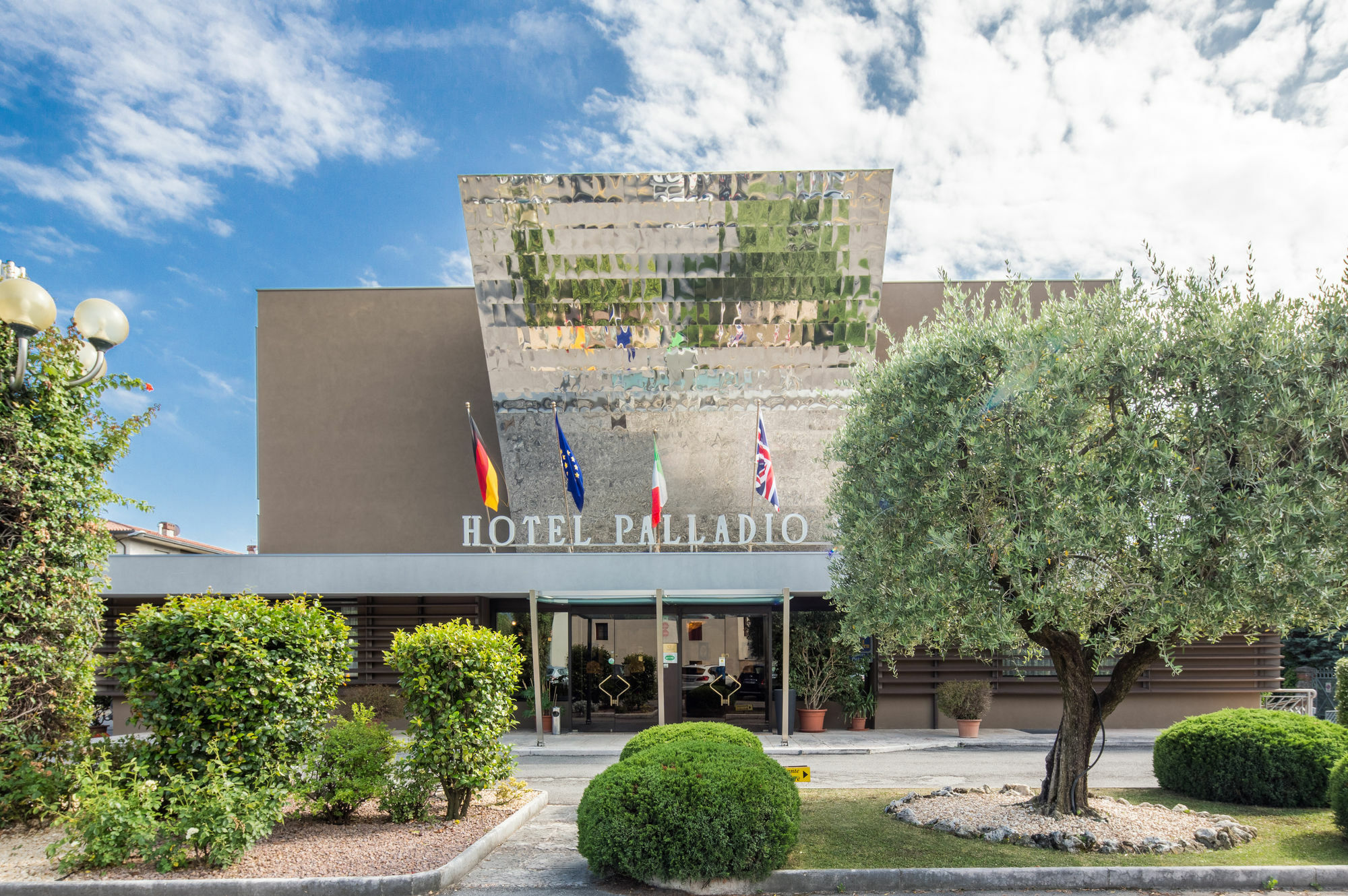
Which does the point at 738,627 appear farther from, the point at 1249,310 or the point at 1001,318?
the point at 1249,310

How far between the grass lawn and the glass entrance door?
30.8ft

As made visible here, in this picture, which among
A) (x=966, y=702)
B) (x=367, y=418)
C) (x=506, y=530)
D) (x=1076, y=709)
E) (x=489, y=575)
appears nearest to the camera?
(x=1076, y=709)

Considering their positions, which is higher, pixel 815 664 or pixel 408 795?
pixel 408 795

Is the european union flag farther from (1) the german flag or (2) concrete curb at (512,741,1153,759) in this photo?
(2) concrete curb at (512,741,1153,759)

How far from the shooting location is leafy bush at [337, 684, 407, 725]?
18625mm

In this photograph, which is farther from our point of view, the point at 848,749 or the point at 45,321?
the point at 848,749

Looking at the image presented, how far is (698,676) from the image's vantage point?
19516 millimetres

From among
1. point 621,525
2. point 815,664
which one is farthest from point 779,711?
point 621,525

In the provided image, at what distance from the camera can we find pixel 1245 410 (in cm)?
751

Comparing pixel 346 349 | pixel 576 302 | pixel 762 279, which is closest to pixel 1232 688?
pixel 762 279

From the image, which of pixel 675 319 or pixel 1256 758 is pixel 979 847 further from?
pixel 675 319

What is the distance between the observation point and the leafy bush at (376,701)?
1862 cm

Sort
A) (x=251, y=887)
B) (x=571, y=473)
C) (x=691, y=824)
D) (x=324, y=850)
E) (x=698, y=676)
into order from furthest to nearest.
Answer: (x=698, y=676), (x=571, y=473), (x=324, y=850), (x=691, y=824), (x=251, y=887)

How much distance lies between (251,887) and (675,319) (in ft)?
52.5
